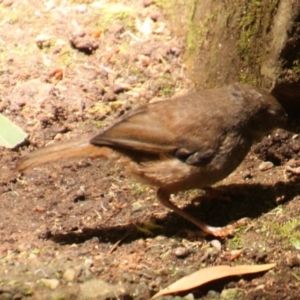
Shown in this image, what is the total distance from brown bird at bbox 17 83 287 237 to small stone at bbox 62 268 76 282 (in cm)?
88

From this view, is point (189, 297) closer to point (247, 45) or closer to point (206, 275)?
point (206, 275)

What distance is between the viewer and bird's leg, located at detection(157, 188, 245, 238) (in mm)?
5109

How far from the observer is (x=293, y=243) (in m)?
4.97

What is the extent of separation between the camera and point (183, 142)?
5160 millimetres

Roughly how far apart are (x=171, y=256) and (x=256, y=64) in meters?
1.83

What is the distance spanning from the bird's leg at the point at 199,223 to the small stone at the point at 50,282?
3.46ft

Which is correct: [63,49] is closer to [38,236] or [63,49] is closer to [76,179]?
[76,179]

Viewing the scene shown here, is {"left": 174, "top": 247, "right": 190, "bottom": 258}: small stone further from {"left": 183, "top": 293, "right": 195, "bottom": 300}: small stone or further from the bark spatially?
the bark

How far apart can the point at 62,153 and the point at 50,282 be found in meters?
1.02

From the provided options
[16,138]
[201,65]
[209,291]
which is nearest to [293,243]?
[209,291]

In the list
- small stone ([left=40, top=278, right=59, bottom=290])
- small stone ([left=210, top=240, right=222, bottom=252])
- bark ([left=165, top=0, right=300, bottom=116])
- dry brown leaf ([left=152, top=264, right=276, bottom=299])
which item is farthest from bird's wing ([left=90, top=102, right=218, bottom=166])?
small stone ([left=40, top=278, right=59, bottom=290])

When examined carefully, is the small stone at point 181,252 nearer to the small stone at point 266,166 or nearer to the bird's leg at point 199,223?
the bird's leg at point 199,223

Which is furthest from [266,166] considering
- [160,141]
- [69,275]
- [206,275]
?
[69,275]

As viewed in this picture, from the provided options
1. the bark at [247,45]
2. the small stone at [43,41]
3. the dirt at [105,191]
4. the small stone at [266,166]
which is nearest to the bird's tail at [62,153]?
the dirt at [105,191]
